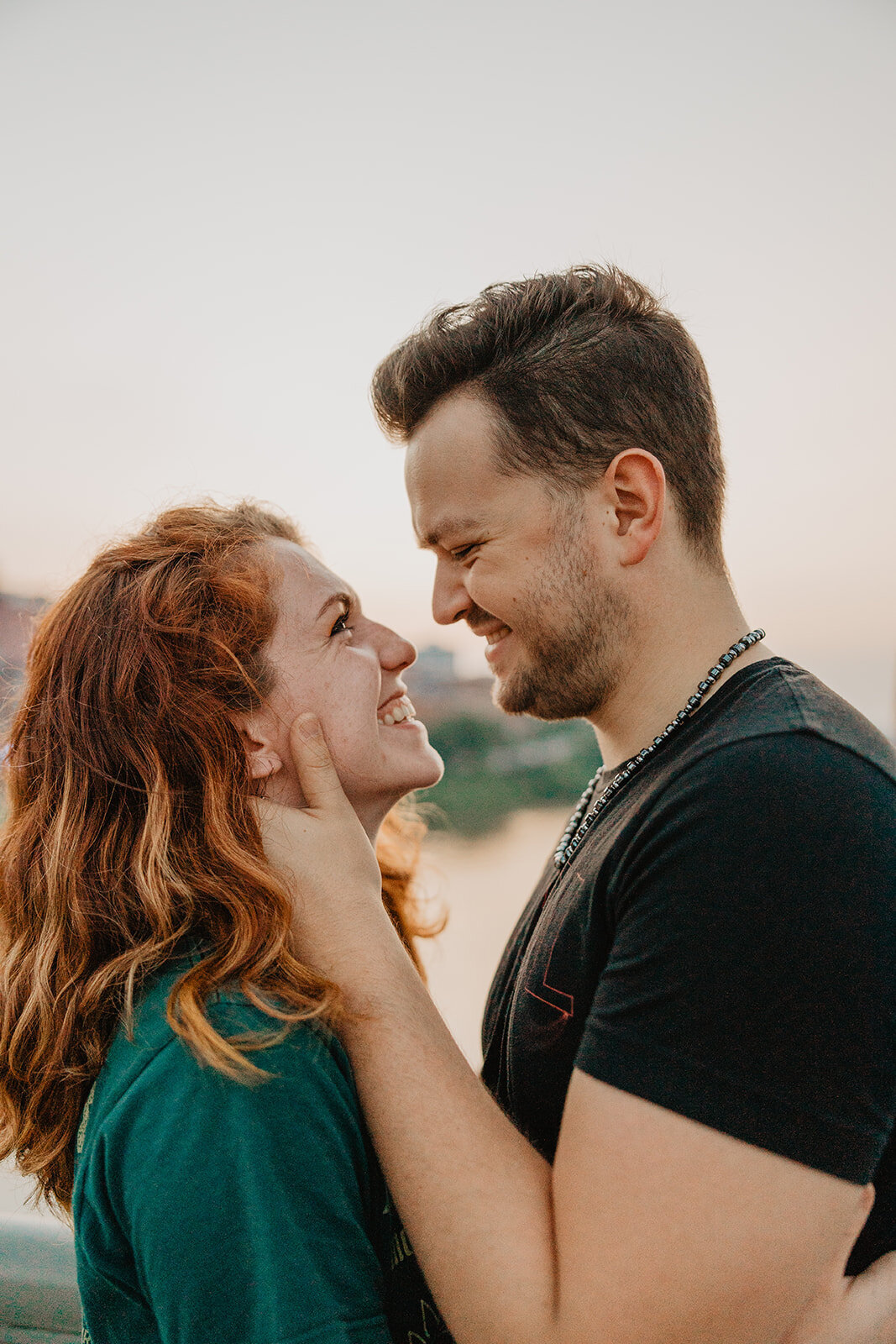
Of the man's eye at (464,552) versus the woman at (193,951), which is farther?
the man's eye at (464,552)

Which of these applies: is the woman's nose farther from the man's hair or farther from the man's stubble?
the man's hair

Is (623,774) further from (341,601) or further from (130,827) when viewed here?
(130,827)

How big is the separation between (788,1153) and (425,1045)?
1.39ft

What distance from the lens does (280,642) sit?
1.50m

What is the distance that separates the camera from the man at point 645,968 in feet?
2.97

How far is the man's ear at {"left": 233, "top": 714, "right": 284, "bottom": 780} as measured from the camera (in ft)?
4.69

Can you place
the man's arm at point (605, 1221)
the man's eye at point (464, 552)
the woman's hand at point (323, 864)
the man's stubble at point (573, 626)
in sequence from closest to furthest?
1. the man's arm at point (605, 1221)
2. the woman's hand at point (323, 864)
3. the man's stubble at point (573, 626)
4. the man's eye at point (464, 552)

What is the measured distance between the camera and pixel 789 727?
106 cm

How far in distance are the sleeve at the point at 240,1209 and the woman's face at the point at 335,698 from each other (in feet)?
1.68

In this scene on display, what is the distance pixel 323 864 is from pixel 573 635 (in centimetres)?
53

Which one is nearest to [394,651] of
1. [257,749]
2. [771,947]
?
[257,749]

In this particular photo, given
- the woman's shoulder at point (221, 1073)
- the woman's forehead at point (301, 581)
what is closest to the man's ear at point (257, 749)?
the woman's forehead at point (301, 581)

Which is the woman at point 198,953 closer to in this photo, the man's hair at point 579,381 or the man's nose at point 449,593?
the man's nose at point 449,593

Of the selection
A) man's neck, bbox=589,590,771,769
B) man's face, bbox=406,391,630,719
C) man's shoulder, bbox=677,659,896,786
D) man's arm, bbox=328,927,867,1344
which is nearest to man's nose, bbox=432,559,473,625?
man's face, bbox=406,391,630,719
